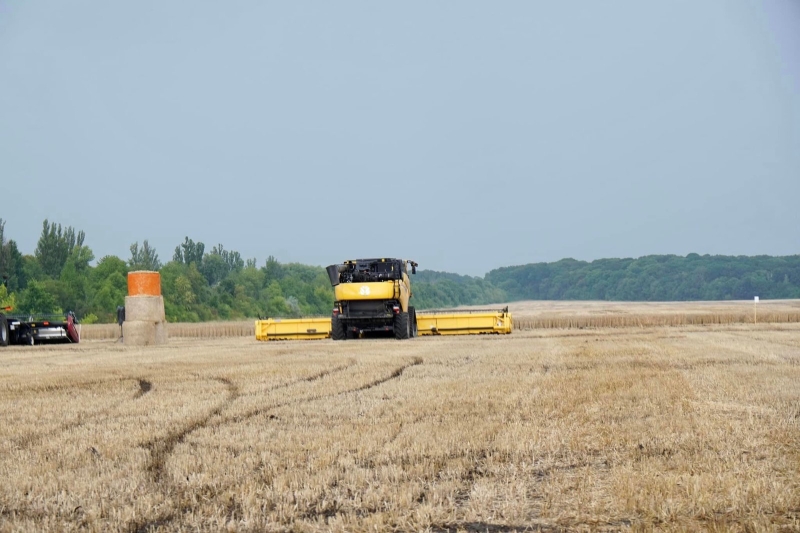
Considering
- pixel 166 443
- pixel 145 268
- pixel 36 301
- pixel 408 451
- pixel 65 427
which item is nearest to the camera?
pixel 408 451

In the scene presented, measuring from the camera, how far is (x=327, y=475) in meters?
6.50

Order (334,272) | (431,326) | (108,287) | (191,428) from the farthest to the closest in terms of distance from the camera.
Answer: (108,287) < (431,326) < (334,272) < (191,428)

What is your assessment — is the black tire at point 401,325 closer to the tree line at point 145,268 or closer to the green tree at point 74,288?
the tree line at point 145,268

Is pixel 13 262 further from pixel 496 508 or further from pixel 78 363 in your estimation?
pixel 496 508

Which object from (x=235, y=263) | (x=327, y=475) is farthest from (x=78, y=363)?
(x=235, y=263)

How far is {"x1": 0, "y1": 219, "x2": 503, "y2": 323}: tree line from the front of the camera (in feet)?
224

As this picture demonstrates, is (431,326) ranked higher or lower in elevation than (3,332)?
lower

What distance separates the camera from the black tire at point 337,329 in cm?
2948

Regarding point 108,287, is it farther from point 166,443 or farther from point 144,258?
point 166,443

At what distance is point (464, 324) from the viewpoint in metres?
31.6

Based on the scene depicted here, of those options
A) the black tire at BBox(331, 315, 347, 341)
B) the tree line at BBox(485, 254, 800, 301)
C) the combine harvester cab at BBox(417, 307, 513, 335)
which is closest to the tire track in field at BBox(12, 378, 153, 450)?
the black tire at BBox(331, 315, 347, 341)

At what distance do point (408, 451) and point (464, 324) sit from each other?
79.7ft

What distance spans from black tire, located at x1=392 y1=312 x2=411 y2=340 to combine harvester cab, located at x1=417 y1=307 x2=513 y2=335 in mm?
2979

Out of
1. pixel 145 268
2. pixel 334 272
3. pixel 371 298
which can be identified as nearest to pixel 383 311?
pixel 371 298
